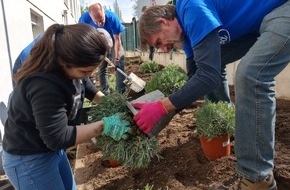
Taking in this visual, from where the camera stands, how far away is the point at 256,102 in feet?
5.05

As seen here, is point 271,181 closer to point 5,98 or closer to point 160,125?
point 160,125

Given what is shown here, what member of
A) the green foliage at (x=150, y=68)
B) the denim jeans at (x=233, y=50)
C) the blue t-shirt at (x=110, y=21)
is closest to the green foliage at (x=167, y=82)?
the denim jeans at (x=233, y=50)

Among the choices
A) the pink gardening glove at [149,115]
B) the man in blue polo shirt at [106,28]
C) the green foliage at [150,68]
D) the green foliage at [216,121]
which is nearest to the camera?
the pink gardening glove at [149,115]

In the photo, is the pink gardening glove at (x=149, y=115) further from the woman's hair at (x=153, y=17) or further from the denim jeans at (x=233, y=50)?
the denim jeans at (x=233, y=50)

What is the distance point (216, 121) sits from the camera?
234cm

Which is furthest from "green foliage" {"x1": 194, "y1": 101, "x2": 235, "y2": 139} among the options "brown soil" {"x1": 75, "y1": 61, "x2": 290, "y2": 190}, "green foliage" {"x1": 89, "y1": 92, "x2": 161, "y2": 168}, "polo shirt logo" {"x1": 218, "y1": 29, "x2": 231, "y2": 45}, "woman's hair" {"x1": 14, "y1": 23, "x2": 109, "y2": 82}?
"woman's hair" {"x1": 14, "y1": 23, "x2": 109, "y2": 82}

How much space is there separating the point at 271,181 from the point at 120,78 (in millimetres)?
3873

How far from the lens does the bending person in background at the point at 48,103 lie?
161 cm

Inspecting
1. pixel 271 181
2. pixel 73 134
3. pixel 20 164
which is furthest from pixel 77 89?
pixel 271 181

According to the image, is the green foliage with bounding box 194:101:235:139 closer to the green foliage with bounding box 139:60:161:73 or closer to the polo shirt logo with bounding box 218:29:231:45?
the polo shirt logo with bounding box 218:29:231:45

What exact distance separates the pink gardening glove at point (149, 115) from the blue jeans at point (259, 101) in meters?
0.56

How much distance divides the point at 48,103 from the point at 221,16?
4.01 feet

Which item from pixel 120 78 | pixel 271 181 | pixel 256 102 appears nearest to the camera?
pixel 256 102

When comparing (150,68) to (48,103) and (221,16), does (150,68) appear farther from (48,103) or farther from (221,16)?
(48,103)
